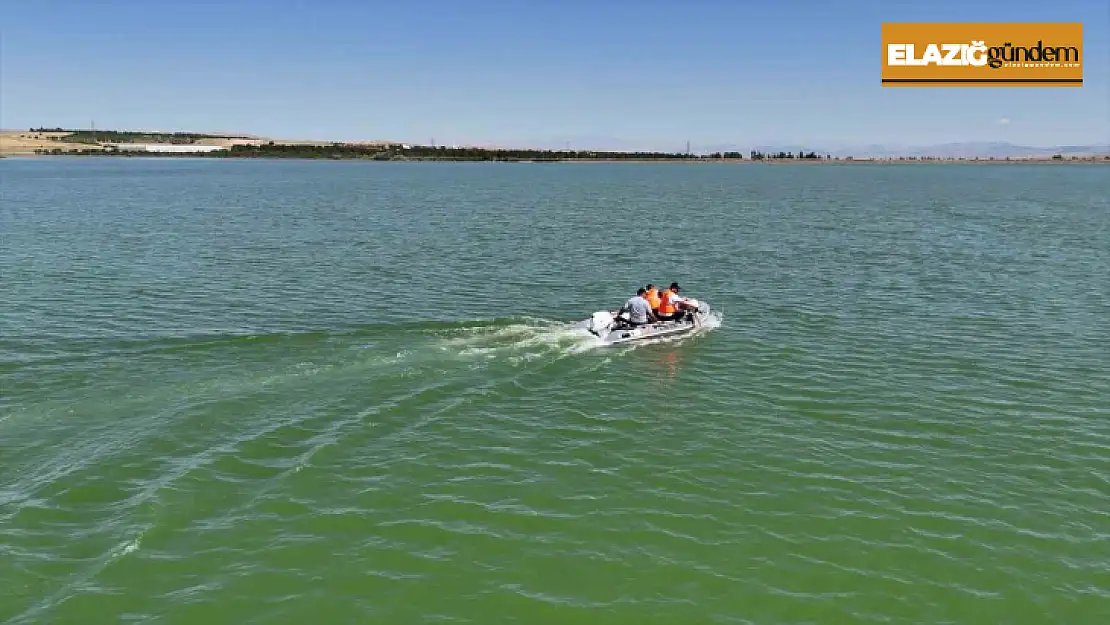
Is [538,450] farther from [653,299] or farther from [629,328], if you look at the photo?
[653,299]

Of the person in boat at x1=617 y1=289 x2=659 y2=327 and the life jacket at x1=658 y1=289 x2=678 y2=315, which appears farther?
the life jacket at x1=658 y1=289 x2=678 y2=315

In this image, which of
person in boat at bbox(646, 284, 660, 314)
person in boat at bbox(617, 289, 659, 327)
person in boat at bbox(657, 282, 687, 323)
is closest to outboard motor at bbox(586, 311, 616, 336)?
person in boat at bbox(617, 289, 659, 327)

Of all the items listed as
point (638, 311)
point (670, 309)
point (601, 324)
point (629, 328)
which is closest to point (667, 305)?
point (670, 309)

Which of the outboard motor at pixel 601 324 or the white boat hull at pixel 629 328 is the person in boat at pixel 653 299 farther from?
the outboard motor at pixel 601 324

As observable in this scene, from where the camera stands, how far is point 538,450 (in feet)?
69.6

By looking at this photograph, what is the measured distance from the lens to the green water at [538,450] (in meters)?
15.3

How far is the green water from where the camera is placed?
50.2ft

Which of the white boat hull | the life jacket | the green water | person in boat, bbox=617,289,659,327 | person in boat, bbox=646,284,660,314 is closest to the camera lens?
the green water

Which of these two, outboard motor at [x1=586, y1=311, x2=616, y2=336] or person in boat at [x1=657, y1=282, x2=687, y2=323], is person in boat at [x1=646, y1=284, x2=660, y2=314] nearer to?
person in boat at [x1=657, y1=282, x2=687, y2=323]

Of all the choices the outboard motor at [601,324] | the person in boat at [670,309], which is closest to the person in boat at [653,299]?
the person in boat at [670,309]

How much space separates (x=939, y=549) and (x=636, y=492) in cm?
660

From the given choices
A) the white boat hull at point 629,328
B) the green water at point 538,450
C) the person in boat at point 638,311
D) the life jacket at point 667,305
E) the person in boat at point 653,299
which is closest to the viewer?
the green water at point 538,450

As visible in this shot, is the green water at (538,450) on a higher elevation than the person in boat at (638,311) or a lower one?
lower

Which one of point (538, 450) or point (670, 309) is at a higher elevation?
point (670, 309)
